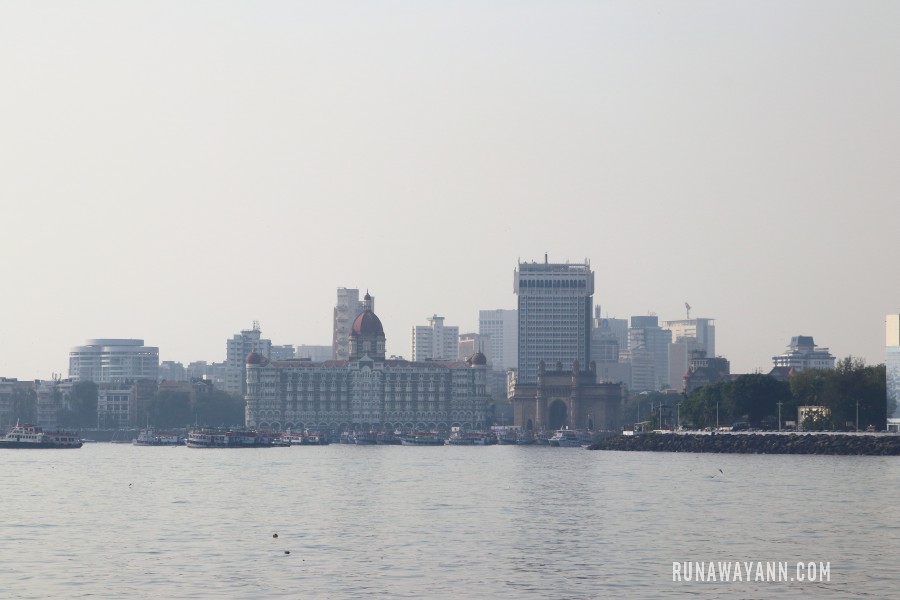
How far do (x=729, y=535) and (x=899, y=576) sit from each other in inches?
545

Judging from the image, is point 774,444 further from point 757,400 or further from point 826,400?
point 757,400

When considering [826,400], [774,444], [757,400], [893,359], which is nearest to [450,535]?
[774,444]

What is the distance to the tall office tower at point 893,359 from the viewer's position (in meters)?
159

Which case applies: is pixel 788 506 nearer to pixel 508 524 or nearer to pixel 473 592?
pixel 508 524

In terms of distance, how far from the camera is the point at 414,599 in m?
49.7

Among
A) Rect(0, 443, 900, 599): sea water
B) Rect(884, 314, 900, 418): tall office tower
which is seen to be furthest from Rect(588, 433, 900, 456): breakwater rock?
Rect(0, 443, 900, 599): sea water

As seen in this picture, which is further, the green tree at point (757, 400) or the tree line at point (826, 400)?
the green tree at point (757, 400)

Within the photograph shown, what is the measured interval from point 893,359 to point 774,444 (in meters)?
14.1

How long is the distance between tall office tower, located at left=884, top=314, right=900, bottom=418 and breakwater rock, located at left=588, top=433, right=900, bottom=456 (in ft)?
30.8

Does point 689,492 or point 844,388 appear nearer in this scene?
point 689,492

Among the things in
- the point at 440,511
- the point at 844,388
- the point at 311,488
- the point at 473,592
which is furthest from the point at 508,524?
the point at 844,388

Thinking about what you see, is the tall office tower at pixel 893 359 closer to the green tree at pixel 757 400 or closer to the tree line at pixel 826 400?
the tree line at pixel 826 400

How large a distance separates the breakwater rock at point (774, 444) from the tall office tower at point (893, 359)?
30.8ft

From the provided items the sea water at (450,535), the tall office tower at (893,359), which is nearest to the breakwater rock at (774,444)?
the tall office tower at (893,359)
